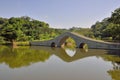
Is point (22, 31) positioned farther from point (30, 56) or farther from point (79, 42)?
point (30, 56)

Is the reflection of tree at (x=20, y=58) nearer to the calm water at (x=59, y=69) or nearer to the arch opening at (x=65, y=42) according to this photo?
the calm water at (x=59, y=69)

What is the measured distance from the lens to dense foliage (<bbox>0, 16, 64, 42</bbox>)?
141ft

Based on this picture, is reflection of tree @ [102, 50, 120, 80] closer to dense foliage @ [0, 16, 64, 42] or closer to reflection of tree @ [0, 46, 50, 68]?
reflection of tree @ [0, 46, 50, 68]

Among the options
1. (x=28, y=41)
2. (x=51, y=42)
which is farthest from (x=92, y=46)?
(x=28, y=41)

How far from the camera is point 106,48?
30438 millimetres

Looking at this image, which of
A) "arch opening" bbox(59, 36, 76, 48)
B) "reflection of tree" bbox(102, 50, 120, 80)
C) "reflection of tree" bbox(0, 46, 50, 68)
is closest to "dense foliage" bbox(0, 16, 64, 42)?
"arch opening" bbox(59, 36, 76, 48)

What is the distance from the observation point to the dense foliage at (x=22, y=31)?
43.0m

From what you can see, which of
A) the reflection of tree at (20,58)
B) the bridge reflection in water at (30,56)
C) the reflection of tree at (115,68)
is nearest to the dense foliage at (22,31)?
the bridge reflection in water at (30,56)

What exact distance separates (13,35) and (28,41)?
3223 mm

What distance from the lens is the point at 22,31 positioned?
154 feet

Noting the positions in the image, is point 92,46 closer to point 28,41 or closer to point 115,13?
point 115,13

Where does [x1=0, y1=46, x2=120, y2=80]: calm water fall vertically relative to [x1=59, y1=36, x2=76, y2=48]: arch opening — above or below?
below

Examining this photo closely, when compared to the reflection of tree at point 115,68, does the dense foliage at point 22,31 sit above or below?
above

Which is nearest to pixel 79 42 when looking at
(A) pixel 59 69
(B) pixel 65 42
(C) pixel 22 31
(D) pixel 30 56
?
(B) pixel 65 42
